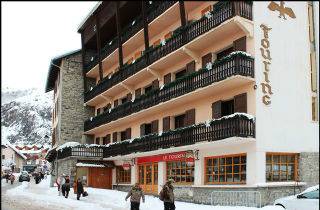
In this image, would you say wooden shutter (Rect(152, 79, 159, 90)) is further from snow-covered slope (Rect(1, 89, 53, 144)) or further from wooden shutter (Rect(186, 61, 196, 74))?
snow-covered slope (Rect(1, 89, 53, 144))

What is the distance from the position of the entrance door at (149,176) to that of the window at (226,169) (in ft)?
21.3

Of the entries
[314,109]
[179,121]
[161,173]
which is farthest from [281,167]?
[161,173]

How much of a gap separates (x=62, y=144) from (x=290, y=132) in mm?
26191

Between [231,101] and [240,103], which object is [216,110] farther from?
[240,103]

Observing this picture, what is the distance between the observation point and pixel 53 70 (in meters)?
48.2

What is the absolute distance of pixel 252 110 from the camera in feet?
71.4

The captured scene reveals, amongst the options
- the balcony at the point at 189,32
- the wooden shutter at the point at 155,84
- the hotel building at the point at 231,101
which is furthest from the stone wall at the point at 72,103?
the wooden shutter at the point at 155,84

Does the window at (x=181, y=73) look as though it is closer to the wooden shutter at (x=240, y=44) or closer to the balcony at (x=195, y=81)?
the balcony at (x=195, y=81)

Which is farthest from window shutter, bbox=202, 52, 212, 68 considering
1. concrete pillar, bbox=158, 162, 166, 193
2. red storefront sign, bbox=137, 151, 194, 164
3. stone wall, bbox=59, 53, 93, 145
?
stone wall, bbox=59, 53, 93, 145

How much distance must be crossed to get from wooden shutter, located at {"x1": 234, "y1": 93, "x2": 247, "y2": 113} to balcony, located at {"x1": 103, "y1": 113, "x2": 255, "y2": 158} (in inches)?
42.1

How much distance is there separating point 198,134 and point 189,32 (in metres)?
5.99

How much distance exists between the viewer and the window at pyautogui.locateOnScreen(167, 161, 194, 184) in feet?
87.7

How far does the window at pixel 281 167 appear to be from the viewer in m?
22.3

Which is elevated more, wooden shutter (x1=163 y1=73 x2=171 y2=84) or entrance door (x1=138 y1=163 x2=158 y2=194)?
wooden shutter (x1=163 y1=73 x2=171 y2=84)
